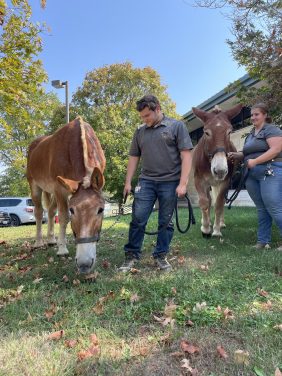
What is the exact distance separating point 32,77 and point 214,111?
4.84m

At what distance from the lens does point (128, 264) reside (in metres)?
4.93

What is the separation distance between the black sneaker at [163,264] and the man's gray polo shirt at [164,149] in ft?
3.36

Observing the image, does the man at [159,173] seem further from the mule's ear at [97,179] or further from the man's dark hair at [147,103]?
the mule's ear at [97,179]

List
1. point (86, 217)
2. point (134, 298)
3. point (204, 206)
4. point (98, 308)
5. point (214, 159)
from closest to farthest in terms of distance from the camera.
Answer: point (98, 308) < point (134, 298) < point (86, 217) < point (214, 159) < point (204, 206)

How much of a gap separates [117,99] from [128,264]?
981 inches

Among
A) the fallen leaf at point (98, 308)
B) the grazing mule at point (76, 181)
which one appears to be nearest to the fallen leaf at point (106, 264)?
the grazing mule at point (76, 181)

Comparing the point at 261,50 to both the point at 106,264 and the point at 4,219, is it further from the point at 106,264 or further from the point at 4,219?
the point at 4,219

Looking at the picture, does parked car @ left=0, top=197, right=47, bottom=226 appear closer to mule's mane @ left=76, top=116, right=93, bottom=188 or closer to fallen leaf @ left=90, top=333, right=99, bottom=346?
mule's mane @ left=76, top=116, right=93, bottom=188

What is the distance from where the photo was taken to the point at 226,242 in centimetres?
665

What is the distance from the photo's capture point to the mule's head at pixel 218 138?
584 centimetres

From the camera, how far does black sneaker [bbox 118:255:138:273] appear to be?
4.79m

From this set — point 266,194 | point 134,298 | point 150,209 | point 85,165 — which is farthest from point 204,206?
point 134,298

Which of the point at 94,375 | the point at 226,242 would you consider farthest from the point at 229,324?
the point at 226,242

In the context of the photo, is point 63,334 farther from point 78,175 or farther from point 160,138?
point 160,138
